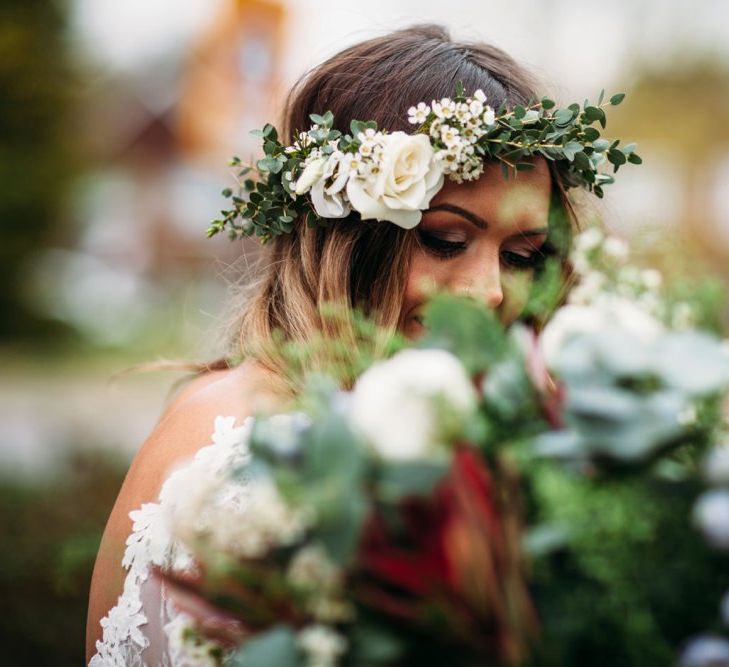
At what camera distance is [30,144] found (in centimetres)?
1483

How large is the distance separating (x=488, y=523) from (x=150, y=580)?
1274 mm

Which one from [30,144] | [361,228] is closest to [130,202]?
[30,144]

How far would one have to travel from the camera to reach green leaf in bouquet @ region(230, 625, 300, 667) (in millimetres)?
1002

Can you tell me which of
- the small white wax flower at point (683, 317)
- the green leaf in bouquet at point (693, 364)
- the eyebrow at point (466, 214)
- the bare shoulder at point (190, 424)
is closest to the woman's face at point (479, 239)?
the eyebrow at point (466, 214)

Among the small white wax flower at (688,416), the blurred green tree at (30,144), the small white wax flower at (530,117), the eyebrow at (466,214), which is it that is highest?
the blurred green tree at (30,144)

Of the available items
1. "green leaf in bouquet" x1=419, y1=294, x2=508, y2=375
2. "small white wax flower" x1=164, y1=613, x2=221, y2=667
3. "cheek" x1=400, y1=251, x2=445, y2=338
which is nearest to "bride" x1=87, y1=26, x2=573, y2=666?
"cheek" x1=400, y1=251, x2=445, y2=338

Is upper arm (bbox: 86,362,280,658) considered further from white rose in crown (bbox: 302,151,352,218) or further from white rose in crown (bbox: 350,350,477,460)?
white rose in crown (bbox: 350,350,477,460)

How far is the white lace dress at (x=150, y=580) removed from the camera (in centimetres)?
196

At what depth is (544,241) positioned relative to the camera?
98.3 inches

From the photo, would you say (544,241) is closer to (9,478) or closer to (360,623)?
(360,623)

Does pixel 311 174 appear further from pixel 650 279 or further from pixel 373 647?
pixel 373 647

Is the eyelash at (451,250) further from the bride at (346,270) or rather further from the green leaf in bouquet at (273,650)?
the green leaf in bouquet at (273,650)

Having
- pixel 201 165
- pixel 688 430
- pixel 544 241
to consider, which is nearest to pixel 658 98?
pixel 201 165

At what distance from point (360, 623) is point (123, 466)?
5.10 meters
